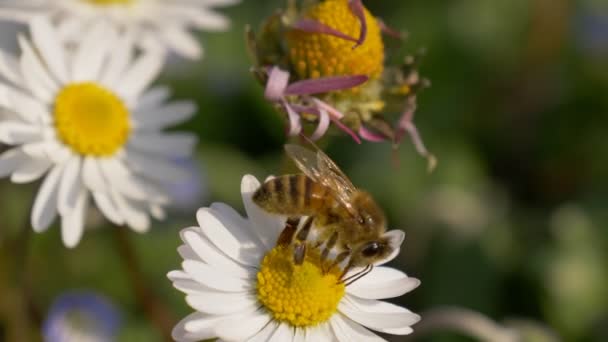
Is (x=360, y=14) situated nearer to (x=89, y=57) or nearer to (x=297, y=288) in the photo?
(x=297, y=288)

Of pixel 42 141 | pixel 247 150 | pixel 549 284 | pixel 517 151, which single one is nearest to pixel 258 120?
pixel 247 150

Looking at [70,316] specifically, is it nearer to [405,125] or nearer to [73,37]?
[73,37]

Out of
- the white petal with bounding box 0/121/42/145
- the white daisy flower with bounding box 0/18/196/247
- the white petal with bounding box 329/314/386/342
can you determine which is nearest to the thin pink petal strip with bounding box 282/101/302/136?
the white petal with bounding box 329/314/386/342

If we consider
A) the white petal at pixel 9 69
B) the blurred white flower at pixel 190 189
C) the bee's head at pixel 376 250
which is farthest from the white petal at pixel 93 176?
the blurred white flower at pixel 190 189

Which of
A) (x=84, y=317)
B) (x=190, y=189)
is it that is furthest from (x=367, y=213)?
(x=190, y=189)

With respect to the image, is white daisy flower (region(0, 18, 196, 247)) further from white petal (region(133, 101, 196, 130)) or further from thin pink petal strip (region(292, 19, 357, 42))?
thin pink petal strip (region(292, 19, 357, 42))

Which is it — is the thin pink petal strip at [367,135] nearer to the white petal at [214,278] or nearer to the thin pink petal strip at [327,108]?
the thin pink petal strip at [327,108]
